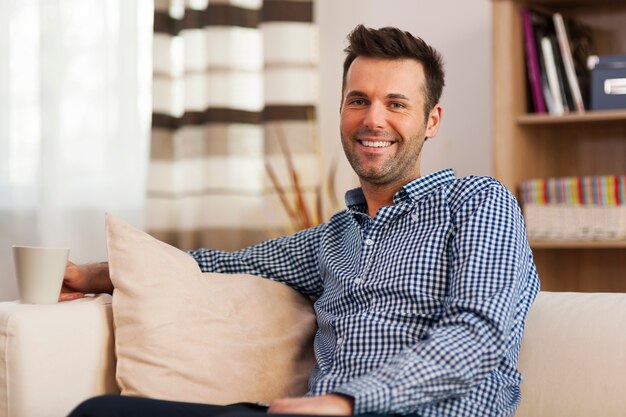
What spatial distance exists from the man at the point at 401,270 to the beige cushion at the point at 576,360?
12 centimetres

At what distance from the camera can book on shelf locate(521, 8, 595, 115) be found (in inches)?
114

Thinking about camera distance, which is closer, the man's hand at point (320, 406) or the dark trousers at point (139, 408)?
the man's hand at point (320, 406)

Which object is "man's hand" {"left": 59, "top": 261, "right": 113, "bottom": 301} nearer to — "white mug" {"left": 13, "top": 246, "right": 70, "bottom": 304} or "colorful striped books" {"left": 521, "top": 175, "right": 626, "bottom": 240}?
"white mug" {"left": 13, "top": 246, "right": 70, "bottom": 304}

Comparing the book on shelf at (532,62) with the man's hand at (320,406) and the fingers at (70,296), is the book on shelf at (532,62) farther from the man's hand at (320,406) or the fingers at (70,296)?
the man's hand at (320,406)

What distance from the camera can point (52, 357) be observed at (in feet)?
5.30

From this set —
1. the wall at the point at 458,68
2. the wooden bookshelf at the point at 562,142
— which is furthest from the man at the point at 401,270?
the wall at the point at 458,68

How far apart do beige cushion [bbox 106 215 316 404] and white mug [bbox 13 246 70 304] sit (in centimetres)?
10

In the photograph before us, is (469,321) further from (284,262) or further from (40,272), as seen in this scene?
(40,272)

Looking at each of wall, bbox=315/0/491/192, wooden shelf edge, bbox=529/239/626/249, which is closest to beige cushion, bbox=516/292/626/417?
wooden shelf edge, bbox=529/239/626/249

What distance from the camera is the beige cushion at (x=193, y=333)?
1.66m

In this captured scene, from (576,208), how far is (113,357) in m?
1.65

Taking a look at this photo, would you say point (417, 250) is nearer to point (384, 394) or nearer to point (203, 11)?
point (384, 394)

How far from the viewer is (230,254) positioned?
2.00 meters

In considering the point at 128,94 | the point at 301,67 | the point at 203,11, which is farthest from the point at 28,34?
the point at 301,67
